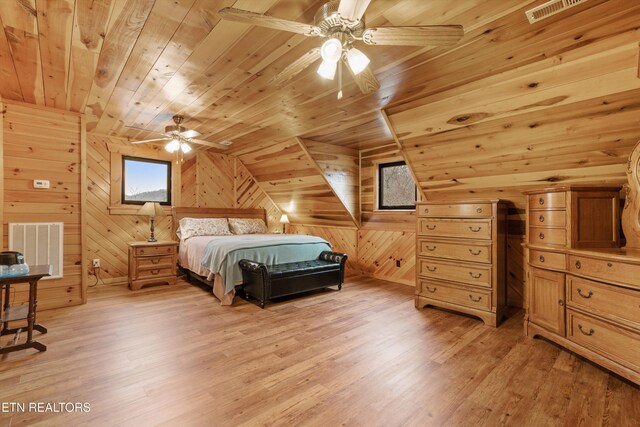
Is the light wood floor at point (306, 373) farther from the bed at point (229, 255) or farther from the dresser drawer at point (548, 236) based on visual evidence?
the dresser drawer at point (548, 236)

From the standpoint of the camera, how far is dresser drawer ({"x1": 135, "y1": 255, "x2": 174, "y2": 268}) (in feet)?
14.0

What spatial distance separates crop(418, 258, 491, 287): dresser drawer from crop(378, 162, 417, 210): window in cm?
136

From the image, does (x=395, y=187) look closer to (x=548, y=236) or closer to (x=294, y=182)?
(x=294, y=182)

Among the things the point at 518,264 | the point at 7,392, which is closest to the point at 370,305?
the point at 518,264

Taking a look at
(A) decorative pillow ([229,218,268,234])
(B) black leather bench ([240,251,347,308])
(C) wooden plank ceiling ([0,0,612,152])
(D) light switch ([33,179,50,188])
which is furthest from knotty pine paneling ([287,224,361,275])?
(D) light switch ([33,179,50,188])

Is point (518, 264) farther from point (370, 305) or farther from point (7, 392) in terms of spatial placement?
point (7, 392)

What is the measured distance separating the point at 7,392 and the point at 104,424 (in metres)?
0.81

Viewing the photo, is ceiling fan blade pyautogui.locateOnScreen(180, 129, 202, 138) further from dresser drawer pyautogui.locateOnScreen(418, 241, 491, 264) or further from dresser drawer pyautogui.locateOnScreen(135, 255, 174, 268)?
dresser drawer pyautogui.locateOnScreen(418, 241, 491, 264)

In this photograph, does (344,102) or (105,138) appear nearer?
(344,102)

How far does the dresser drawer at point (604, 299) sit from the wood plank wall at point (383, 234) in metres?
2.21

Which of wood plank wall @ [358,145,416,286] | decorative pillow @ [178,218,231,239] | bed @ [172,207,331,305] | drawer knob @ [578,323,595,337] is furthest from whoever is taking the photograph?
decorative pillow @ [178,218,231,239]

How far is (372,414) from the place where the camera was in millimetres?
1654

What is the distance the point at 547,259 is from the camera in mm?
2541

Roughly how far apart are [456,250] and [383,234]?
173cm
